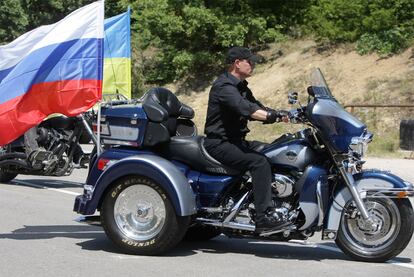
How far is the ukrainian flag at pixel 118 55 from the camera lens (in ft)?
48.3

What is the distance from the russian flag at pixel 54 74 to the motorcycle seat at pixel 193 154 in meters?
1.16

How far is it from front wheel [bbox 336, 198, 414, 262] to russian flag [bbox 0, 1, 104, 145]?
307 centimetres

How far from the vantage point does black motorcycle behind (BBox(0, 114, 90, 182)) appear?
11961 millimetres

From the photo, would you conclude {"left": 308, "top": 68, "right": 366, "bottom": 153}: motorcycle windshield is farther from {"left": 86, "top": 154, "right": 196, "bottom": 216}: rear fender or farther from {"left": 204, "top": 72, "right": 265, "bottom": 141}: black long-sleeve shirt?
{"left": 86, "top": 154, "right": 196, "bottom": 216}: rear fender

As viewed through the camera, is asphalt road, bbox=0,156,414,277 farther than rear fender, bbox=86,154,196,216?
No

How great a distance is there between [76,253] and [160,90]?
1.92 meters

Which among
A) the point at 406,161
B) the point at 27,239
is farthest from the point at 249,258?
the point at 406,161

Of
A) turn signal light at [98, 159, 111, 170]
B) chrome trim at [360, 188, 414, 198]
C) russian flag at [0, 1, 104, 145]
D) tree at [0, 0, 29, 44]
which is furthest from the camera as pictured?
tree at [0, 0, 29, 44]

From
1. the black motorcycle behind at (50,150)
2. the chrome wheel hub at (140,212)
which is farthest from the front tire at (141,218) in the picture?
the black motorcycle behind at (50,150)

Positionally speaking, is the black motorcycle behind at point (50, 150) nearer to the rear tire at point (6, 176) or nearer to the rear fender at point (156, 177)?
the rear tire at point (6, 176)

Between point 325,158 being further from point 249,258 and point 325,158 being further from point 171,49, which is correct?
point 171,49

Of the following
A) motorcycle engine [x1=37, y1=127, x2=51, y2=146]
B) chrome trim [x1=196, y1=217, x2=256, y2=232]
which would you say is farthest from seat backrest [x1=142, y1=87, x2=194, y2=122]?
motorcycle engine [x1=37, y1=127, x2=51, y2=146]

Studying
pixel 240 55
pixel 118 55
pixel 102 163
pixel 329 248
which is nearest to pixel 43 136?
pixel 118 55

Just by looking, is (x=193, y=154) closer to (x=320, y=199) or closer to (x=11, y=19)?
(x=320, y=199)
